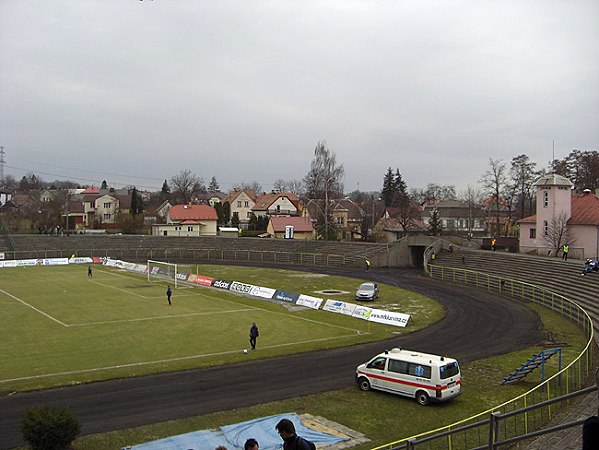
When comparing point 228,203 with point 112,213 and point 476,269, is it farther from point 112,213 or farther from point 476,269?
point 476,269

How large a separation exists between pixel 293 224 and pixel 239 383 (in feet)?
248

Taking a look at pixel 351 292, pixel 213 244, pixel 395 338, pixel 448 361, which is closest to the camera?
pixel 448 361

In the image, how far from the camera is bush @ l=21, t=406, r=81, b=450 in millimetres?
14258

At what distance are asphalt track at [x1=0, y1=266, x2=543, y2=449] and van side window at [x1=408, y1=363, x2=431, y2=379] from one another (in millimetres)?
3266

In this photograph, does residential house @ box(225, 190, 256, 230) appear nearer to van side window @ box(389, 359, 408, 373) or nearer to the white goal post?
the white goal post

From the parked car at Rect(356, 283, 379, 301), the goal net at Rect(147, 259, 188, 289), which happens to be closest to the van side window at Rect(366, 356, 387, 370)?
the parked car at Rect(356, 283, 379, 301)

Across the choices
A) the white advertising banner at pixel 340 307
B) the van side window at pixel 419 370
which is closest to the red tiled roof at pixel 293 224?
the white advertising banner at pixel 340 307

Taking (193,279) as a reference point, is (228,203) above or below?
above

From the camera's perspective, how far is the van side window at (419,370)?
2016cm

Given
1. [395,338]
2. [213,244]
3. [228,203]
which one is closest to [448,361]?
[395,338]

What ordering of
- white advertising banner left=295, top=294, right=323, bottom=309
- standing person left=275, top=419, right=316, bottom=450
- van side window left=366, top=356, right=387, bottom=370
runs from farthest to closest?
white advertising banner left=295, top=294, right=323, bottom=309 < van side window left=366, top=356, right=387, bottom=370 < standing person left=275, top=419, right=316, bottom=450

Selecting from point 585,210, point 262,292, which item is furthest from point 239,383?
point 585,210

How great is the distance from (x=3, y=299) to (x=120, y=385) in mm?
27559

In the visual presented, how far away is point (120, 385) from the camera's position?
2219cm
